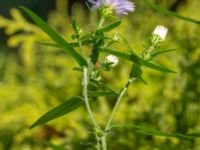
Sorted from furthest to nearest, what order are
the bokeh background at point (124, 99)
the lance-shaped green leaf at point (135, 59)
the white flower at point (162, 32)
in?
1. the bokeh background at point (124, 99)
2. the white flower at point (162, 32)
3. the lance-shaped green leaf at point (135, 59)

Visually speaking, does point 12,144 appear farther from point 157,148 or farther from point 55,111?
point 55,111

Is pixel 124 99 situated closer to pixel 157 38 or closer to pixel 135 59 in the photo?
pixel 157 38

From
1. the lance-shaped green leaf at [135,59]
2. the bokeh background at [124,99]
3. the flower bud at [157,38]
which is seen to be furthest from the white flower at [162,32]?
the bokeh background at [124,99]

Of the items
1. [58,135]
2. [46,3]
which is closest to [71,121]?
[58,135]

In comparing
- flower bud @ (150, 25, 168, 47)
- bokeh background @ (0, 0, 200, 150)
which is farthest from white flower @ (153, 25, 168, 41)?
bokeh background @ (0, 0, 200, 150)

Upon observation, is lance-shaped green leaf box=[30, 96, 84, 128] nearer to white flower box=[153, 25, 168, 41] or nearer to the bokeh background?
white flower box=[153, 25, 168, 41]

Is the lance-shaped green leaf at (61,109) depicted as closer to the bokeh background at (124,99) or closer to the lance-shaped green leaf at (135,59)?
the lance-shaped green leaf at (135,59)
